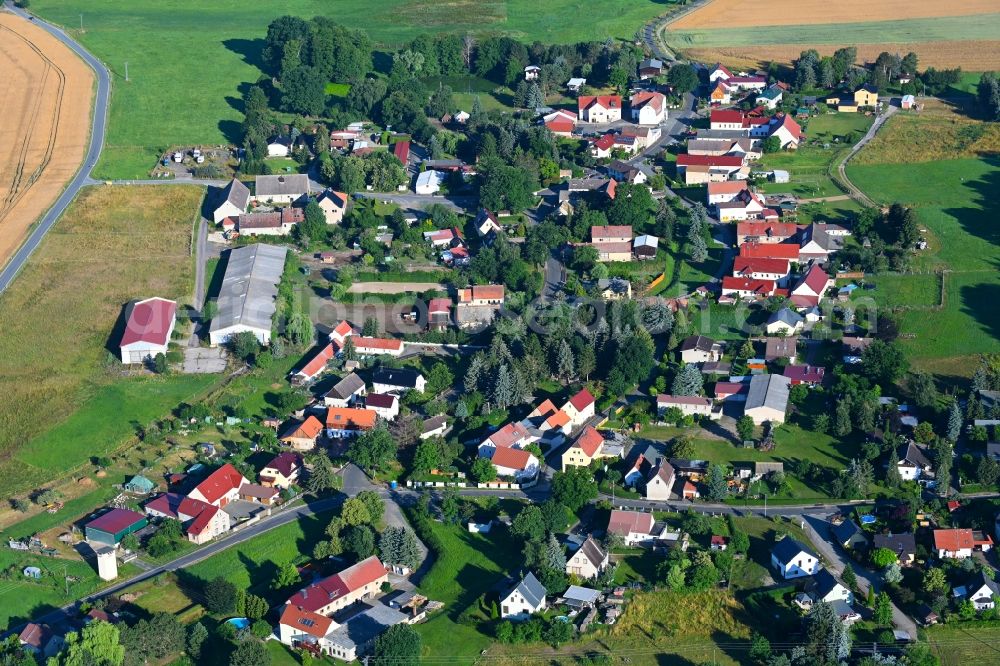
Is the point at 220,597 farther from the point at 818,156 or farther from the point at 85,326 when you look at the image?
the point at 818,156

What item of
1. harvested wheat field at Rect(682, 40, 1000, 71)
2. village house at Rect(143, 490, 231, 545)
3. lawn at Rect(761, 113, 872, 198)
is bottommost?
village house at Rect(143, 490, 231, 545)

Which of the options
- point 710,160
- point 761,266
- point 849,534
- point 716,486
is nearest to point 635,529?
point 716,486

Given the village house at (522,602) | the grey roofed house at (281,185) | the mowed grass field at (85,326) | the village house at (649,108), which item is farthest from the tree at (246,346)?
the village house at (649,108)

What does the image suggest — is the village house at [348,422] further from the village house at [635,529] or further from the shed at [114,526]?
the village house at [635,529]

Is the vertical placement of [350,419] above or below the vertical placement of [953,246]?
below

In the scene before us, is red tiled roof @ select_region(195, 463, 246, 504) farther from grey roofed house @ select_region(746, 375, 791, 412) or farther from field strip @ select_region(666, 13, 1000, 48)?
field strip @ select_region(666, 13, 1000, 48)

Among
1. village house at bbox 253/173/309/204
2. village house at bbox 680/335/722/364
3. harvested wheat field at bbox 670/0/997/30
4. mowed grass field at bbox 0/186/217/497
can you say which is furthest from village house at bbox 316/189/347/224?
harvested wheat field at bbox 670/0/997/30
